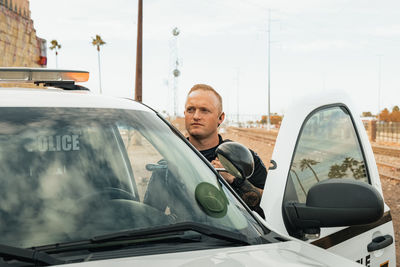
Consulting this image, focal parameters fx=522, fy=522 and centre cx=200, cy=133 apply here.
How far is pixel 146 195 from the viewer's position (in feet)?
7.59

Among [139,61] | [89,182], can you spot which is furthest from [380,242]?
[139,61]

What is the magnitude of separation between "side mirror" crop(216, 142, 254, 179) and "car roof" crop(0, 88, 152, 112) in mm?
408

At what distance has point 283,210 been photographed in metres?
2.49

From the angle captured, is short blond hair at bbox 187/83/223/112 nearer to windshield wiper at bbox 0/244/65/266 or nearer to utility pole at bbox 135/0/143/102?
windshield wiper at bbox 0/244/65/266

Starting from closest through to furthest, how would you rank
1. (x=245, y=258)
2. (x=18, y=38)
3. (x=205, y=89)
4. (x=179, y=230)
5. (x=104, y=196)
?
(x=245, y=258), (x=179, y=230), (x=104, y=196), (x=205, y=89), (x=18, y=38)

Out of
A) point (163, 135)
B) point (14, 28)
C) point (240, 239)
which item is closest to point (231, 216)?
point (240, 239)

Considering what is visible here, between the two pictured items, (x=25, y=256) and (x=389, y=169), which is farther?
(x=389, y=169)

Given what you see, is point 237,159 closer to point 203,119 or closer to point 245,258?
point 245,258

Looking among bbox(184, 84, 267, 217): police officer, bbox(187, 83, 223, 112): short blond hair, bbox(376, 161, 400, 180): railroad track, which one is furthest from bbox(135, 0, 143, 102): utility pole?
bbox(184, 84, 267, 217): police officer

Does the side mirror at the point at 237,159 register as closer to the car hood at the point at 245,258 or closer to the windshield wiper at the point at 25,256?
the car hood at the point at 245,258

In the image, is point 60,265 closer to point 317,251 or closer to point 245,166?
point 317,251

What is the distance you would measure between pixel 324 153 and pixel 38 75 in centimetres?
160

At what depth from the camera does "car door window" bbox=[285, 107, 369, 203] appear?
264 centimetres

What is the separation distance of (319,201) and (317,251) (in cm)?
39
